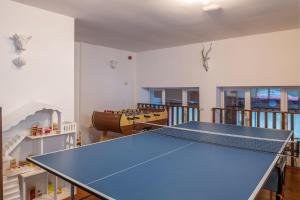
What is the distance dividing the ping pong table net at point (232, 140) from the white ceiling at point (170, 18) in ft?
5.37

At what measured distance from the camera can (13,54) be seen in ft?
8.63

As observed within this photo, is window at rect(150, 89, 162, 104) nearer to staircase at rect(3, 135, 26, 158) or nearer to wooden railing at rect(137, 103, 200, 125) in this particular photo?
wooden railing at rect(137, 103, 200, 125)

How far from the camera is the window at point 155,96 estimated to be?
6.09m

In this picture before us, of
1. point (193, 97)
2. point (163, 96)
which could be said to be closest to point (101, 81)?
point (163, 96)

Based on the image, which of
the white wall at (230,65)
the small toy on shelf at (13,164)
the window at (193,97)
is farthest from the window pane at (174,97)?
the small toy on shelf at (13,164)

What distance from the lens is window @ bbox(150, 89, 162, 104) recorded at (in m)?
6.09

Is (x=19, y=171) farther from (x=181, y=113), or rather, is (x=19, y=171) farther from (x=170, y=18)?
(x=181, y=113)

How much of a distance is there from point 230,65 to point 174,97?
183cm

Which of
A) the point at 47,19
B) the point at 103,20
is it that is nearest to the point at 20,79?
the point at 47,19

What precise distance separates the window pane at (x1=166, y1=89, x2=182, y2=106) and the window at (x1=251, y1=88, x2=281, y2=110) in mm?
1805

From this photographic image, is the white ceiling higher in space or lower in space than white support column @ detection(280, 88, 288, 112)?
higher

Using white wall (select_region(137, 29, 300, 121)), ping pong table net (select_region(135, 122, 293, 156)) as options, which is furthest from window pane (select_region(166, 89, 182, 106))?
ping pong table net (select_region(135, 122, 293, 156))

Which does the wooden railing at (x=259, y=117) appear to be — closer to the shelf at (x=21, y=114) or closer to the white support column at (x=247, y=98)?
the white support column at (x=247, y=98)

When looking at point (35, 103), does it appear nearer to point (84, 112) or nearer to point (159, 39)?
point (84, 112)
